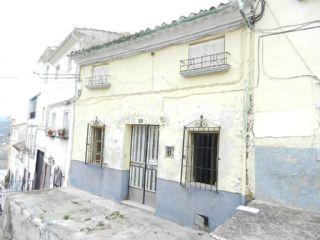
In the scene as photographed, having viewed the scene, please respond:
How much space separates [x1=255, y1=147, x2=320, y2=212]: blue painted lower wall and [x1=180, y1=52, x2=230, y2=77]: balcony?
2.02 meters

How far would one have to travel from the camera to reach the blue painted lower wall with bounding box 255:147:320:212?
5133mm

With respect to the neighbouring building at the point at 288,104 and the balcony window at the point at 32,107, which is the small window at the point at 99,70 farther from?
the balcony window at the point at 32,107

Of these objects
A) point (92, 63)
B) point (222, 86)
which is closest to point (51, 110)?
point (92, 63)

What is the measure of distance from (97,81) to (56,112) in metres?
4.57

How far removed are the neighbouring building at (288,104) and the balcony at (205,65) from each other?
0.77 m

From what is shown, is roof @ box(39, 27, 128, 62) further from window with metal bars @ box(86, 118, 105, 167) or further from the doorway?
the doorway

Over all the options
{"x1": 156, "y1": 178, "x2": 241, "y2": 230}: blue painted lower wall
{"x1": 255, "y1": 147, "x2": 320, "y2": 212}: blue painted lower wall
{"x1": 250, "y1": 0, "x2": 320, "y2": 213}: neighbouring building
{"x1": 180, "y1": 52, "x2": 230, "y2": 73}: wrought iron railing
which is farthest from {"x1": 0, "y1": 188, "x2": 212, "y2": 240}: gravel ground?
{"x1": 180, "y1": 52, "x2": 230, "y2": 73}: wrought iron railing

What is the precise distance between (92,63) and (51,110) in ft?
17.2

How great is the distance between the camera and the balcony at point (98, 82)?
9.77 meters

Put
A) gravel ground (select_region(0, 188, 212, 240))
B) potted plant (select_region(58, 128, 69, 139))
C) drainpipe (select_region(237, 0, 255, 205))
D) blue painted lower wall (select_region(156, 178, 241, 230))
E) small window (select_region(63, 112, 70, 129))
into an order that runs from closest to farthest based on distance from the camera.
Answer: drainpipe (select_region(237, 0, 255, 205))
blue painted lower wall (select_region(156, 178, 241, 230))
gravel ground (select_region(0, 188, 212, 240))
potted plant (select_region(58, 128, 69, 139))
small window (select_region(63, 112, 70, 129))

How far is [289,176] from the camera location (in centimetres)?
540

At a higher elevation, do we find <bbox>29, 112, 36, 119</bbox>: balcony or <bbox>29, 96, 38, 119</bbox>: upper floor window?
<bbox>29, 96, 38, 119</bbox>: upper floor window

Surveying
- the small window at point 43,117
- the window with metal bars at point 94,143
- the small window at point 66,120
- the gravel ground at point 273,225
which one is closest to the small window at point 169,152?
the gravel ground at point 273,225

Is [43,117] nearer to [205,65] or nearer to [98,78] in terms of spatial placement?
[98,78]
